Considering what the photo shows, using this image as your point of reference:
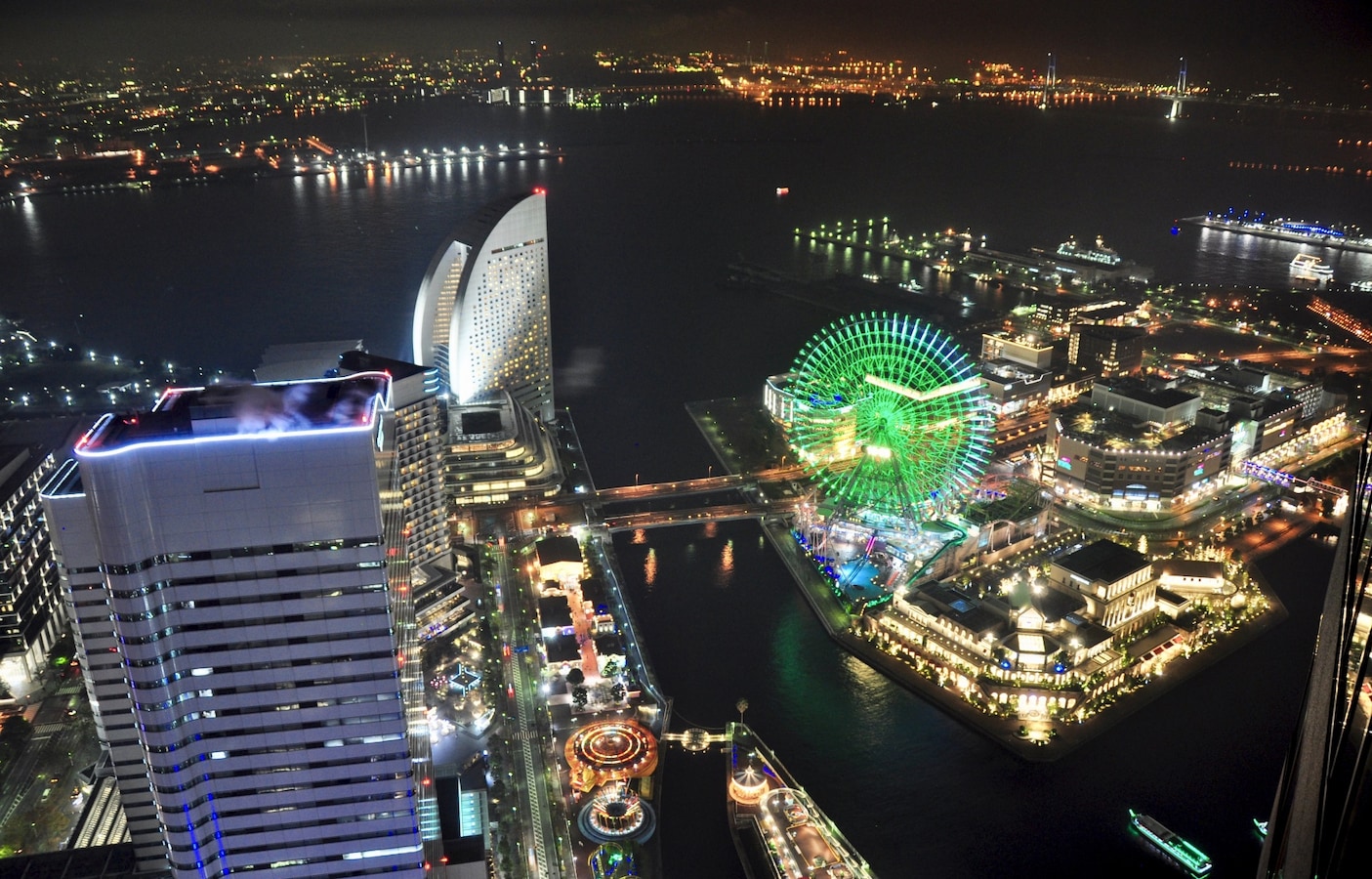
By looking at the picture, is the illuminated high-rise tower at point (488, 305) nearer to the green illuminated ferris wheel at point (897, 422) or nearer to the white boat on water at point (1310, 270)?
the green illuminated ferris wheel at point (897, 422)

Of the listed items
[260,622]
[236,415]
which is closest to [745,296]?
[260,622]

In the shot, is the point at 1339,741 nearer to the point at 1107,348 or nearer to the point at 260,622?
the point at 260,622

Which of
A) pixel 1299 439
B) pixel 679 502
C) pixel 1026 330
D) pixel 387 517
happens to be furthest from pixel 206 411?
pixel 1026 330

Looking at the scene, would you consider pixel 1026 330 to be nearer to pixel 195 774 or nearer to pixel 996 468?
pixel 996 468

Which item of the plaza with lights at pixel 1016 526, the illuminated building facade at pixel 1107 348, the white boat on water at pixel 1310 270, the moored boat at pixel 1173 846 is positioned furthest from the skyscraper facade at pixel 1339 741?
the white boat on water at pixel 1310 270

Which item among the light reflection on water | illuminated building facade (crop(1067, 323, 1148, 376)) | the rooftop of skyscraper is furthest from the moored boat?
illuminated building facade (crop(1067, 323, 1148, 376))

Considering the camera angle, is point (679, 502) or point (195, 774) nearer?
point (195, 774)

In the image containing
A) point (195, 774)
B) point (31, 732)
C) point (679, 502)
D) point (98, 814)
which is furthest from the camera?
point (679, 502)
